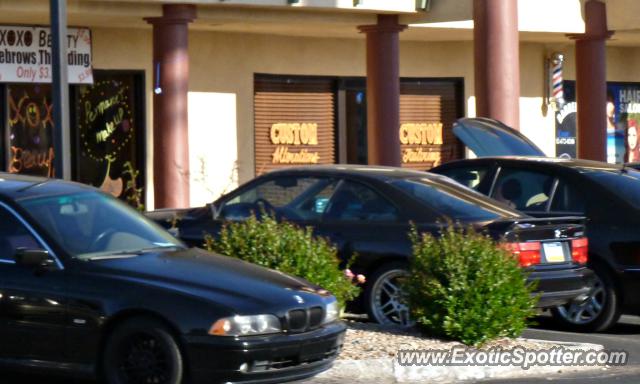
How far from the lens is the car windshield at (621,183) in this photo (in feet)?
40.2

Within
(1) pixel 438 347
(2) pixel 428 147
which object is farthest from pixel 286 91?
(1) pixel 438 347

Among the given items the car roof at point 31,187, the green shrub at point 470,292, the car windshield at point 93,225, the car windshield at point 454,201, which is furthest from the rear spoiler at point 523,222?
the car roof at point 31,187

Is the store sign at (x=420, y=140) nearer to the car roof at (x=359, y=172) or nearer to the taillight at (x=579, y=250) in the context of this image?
the car roof at (x=359, y=172)

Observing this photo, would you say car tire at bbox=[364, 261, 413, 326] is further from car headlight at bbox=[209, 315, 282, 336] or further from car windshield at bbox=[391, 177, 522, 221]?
car headlight at bbox=[209, 315, 282, 336]

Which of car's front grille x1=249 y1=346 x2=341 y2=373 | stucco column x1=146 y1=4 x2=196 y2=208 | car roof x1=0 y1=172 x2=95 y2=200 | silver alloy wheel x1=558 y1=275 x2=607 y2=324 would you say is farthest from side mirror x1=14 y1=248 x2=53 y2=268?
stucco column x1=146 y1=4 x2=196 y2=208

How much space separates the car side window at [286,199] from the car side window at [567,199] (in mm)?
2455

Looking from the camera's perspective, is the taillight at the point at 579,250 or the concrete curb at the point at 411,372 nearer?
the concrete curb at the point at 411,372

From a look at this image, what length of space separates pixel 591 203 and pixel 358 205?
2497 mm

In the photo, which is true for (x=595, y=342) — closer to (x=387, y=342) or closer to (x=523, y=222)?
(x=523, y=222)

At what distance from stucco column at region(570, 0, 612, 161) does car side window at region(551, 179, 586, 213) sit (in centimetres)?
1085

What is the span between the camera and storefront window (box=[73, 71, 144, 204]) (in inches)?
A: 806

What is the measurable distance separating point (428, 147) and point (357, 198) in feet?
42.7

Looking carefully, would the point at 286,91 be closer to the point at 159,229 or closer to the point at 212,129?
the point at 212,129

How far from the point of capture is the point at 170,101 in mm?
18219
